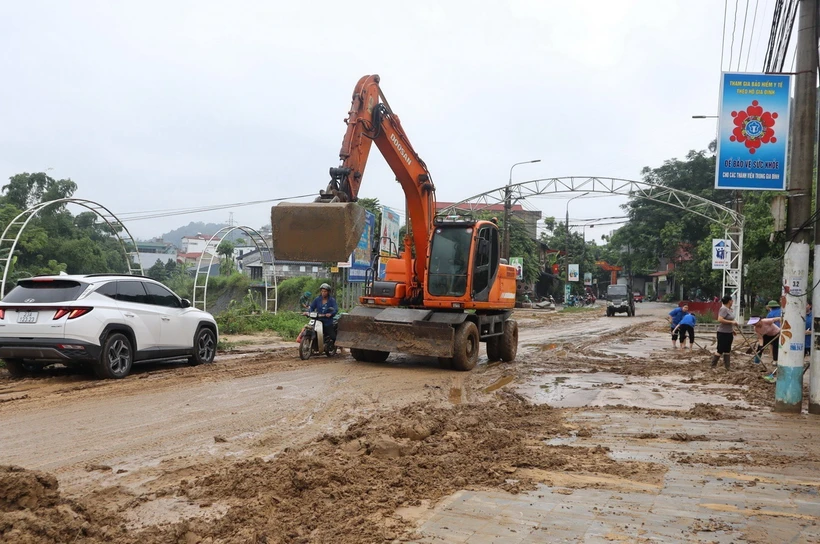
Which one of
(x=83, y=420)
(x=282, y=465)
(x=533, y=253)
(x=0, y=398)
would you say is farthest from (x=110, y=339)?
(x=533, y=253)

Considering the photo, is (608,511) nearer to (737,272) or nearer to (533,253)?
(737,272)

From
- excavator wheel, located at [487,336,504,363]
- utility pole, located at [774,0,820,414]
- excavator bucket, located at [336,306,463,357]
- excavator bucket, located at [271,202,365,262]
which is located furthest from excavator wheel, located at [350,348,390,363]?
utility pole, located at [774,0,820,414]

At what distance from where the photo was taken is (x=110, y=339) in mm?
10664

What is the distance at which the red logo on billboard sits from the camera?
10.6m

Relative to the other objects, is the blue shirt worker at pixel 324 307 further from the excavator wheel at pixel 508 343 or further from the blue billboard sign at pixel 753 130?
Result: the blue billboard sign at pixel 753 130

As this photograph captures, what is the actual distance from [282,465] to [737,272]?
A: 33.8m

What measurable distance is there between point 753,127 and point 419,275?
704cm

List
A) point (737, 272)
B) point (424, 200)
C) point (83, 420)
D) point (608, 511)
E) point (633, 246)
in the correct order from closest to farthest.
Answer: point (608, 511), point (83, 420), point (424, 200), point (737, 272), point (633, 246)

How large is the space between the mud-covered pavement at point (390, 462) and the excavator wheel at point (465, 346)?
Result: 1.47 m

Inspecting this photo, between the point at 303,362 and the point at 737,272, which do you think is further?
the point at 737,272

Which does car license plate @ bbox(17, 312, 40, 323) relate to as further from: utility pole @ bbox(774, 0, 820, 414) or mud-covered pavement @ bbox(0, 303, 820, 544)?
utility pole @ bbox(774, 0, 820, 414)

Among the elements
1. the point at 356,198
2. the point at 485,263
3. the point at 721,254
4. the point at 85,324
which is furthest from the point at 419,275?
the point at 721,254

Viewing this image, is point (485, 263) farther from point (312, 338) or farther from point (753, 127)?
point (753, 127)

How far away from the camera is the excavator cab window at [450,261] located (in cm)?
1394
